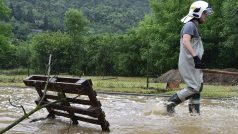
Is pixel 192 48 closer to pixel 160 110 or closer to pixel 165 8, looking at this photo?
pixel 160 110

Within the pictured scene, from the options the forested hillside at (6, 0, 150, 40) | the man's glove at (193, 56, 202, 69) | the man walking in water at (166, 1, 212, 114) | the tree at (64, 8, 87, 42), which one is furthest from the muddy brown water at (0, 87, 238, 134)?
the forested hillside at (6, 0, 150, 40)

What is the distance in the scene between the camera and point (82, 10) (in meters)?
134

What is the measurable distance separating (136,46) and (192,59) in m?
49.9

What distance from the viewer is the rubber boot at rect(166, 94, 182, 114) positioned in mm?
8811

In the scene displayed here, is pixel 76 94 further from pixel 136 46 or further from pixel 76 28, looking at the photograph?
pixel 76 28

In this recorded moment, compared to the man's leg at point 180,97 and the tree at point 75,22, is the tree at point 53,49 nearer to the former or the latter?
the tree at point 75,22

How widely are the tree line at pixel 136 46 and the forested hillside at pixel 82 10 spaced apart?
48.2 meters

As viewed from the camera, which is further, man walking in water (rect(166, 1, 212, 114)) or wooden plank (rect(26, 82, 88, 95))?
man walking in water (rect(166, 1, 212, 114))

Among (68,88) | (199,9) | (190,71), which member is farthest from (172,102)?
(68,88)

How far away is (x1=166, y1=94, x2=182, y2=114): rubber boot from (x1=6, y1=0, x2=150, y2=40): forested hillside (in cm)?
10319

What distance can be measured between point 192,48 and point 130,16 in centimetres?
12522

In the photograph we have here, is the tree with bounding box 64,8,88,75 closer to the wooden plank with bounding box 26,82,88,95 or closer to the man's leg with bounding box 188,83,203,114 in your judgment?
the man's leg with bounding box 188,83,203,114

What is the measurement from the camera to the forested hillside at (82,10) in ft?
398

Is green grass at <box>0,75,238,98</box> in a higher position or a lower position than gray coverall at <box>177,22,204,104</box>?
lower
